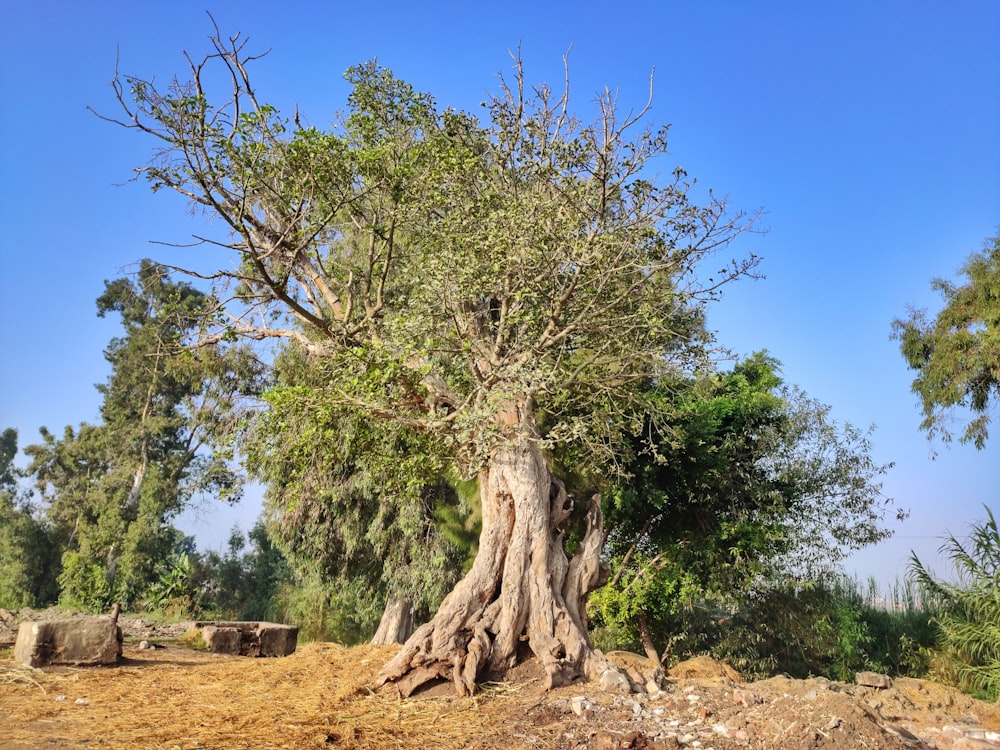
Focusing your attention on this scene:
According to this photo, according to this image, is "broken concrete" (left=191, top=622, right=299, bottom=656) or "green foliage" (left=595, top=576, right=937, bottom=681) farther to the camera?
"green foliage" (left=595, top=576, right=937, bottom=681)

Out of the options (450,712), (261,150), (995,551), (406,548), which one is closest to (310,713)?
(450,712)

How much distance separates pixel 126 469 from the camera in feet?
92.5

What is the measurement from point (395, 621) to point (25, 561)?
19288mm

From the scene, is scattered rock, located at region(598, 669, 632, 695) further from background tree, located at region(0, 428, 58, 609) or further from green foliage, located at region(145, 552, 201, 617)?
background tree, located at region(0, 428, 58, 609)

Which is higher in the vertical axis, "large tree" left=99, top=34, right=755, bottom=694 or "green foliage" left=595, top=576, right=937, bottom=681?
"large tree" left=99, top=34, right=755, bottom=694

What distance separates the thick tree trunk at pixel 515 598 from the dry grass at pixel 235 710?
0.46m

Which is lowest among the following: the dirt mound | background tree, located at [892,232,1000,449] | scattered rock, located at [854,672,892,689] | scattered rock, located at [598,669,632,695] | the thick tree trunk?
scattered rock, located at [854,672,892,689]

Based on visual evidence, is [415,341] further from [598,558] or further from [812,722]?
[812,722]

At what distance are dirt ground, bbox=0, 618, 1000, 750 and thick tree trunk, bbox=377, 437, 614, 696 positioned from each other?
0.97ft

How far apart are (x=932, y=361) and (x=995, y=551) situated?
10553 mm

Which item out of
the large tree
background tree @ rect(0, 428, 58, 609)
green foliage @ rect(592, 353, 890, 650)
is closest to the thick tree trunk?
the large tree

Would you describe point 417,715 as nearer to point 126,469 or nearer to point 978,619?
point 978,619

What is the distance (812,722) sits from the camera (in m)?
5.37

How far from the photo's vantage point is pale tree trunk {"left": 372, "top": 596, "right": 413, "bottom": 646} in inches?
632
